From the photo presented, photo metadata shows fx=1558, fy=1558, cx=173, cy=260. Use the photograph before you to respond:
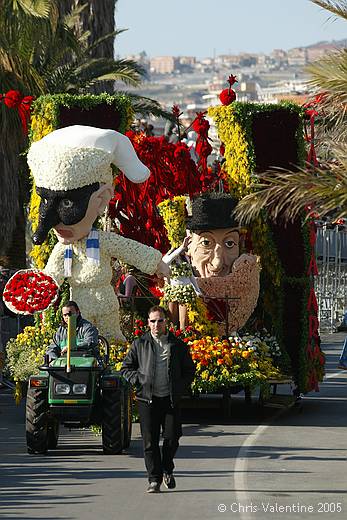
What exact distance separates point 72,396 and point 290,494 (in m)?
3.38

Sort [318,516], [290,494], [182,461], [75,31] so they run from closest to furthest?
[318,516] < [290,494] < [182,461] < [75,31]

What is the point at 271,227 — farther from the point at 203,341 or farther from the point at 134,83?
the point at 134,83

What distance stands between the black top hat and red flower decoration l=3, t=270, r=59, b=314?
254cm

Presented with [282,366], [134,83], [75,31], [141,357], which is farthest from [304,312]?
[75,31]

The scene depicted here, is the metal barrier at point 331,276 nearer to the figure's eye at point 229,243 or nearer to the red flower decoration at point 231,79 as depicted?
the red flower decoration at point 231,79

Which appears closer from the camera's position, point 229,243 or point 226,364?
point 226,364

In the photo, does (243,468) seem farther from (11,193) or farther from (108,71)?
(108,71)

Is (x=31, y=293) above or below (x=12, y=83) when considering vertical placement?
below

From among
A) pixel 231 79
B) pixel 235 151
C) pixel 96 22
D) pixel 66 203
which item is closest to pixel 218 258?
pixel 235 151

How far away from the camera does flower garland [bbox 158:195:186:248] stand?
20.5m

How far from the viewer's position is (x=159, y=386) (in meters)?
13.9

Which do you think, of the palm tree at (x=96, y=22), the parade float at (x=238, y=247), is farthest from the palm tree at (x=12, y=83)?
the parade float at (x=238, y=247)

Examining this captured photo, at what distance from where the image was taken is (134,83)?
3117 cm

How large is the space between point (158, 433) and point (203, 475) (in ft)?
3.53
